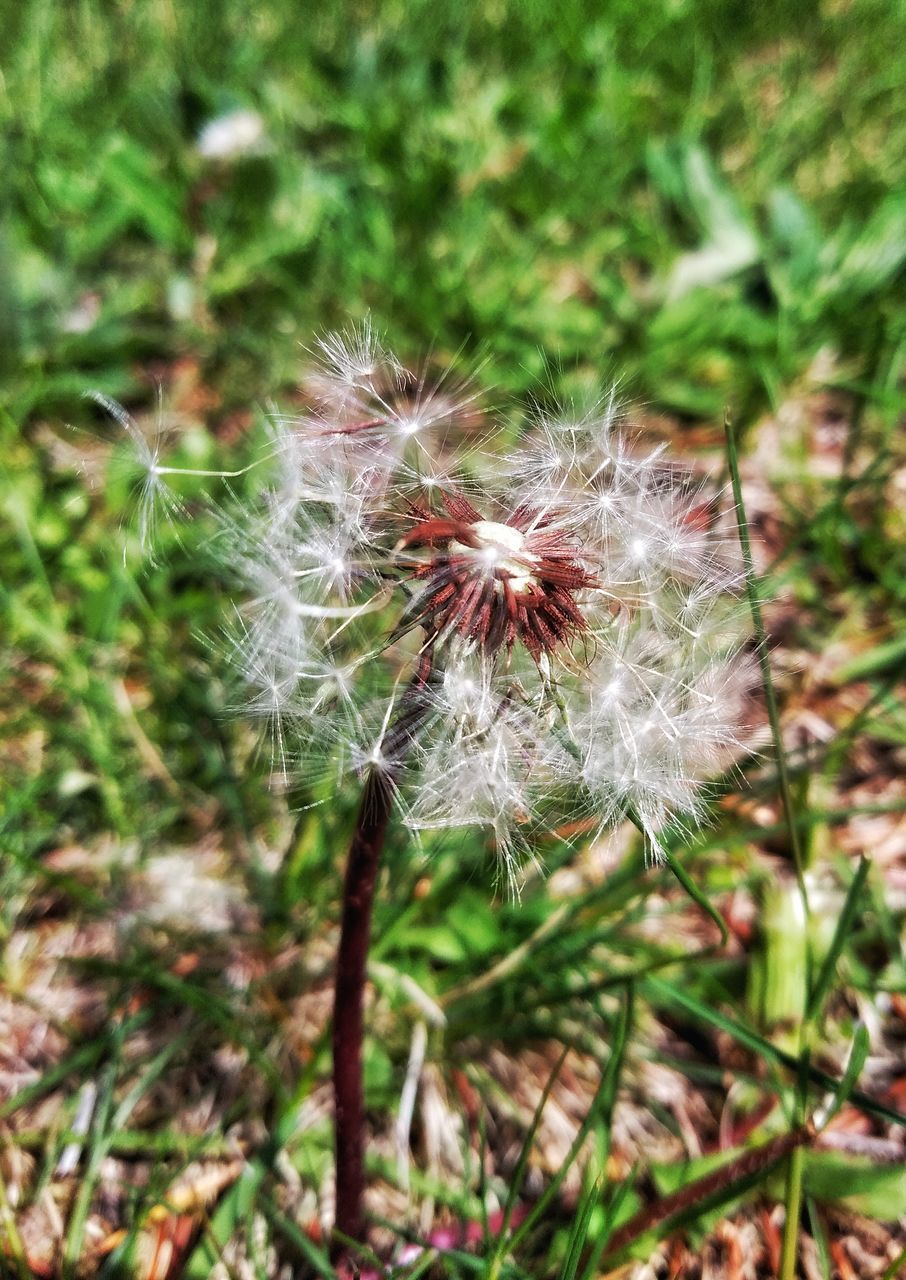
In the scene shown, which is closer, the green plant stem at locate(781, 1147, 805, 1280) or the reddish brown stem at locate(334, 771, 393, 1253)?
the reddish brown stem at locate(334, 771, 393, 1253)

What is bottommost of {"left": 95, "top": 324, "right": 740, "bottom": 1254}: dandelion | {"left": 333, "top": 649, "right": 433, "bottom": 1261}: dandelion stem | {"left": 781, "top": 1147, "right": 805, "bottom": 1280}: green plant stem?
{"left": 781, "top": 1147, "right": 805, "bottom": 1280}: green plant stem

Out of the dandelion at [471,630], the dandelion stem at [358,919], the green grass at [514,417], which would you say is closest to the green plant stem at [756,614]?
the dandelion at [471,630]

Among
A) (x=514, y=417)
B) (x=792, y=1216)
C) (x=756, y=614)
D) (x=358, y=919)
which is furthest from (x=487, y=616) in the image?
(x=514, y=417)

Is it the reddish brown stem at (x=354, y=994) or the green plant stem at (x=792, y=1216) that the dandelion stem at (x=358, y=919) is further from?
the green plant stem at (x=792, y=1216)

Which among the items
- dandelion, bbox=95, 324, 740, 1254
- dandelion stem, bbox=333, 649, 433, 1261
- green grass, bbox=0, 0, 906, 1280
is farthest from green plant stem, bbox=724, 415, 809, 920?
dandelion stem, bbox=333, 649, 433, 1261

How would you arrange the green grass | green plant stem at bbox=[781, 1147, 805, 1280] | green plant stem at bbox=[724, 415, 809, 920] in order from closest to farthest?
green plant stem at bbox=[724, 415, 809, 920] → green plant stem at bbox=[781, 1147, 805, 1280] → the green grass

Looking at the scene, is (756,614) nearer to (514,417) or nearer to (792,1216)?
(792,1216)

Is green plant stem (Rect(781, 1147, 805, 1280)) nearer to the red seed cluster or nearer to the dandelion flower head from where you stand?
the dandelion flower head
